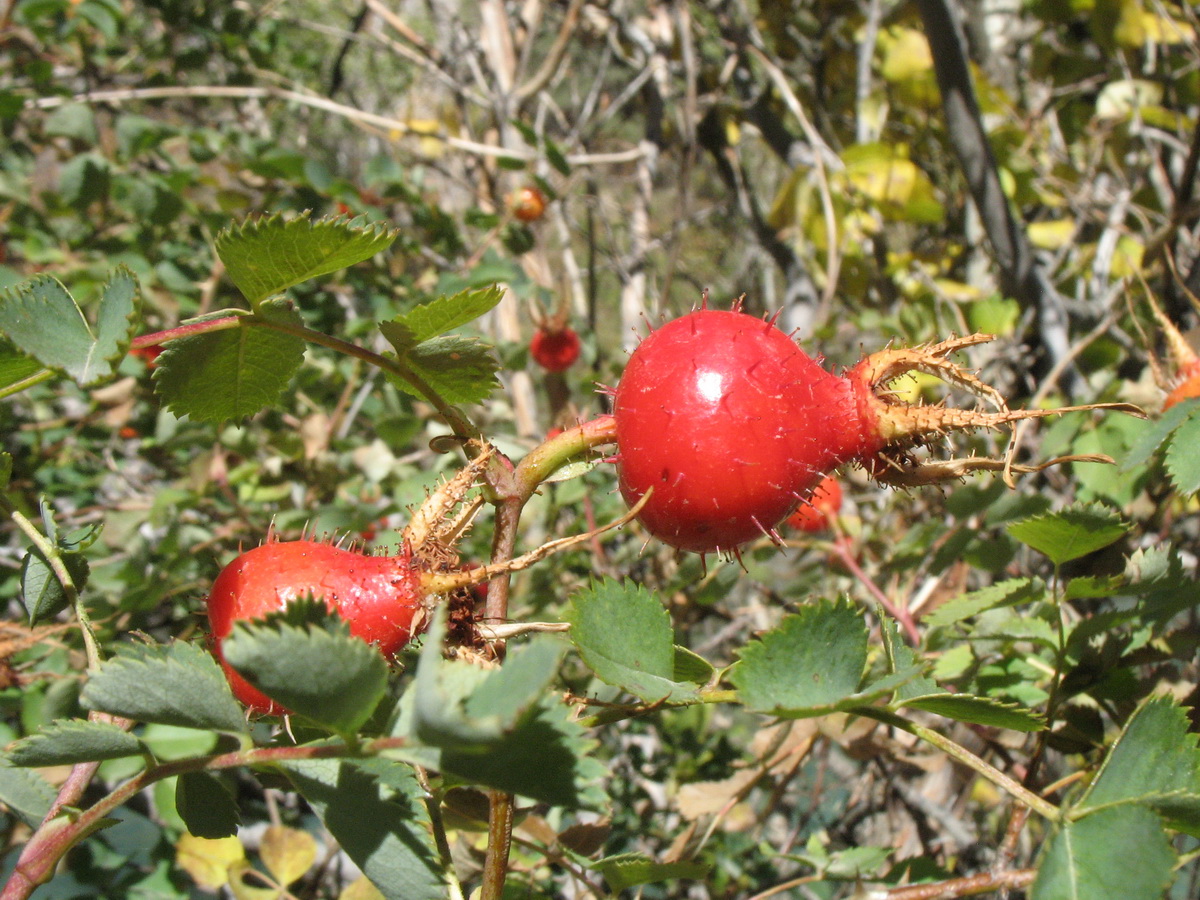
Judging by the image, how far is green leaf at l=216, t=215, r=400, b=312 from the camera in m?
0.46

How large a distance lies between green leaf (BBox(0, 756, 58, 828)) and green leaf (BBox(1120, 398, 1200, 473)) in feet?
2.35

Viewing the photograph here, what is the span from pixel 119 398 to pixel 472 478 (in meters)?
1.23

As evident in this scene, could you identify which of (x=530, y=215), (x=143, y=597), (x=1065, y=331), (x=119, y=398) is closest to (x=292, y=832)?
(x=143, y=597)

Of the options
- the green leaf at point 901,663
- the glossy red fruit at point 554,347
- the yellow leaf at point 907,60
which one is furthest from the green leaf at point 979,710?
the yellow leaf at point 907,60

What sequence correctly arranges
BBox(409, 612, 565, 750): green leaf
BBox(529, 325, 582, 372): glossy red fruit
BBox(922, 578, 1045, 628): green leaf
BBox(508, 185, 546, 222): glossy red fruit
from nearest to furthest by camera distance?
1. BBox(409, 612, 565, 750): green leaf
2. BBox(922, 578, 1045, 628): green leaf
3. BBox(529, 325, 582, 372): glossy red fruit
4. BBox(508, 185, 546, 222): glossy red fruit

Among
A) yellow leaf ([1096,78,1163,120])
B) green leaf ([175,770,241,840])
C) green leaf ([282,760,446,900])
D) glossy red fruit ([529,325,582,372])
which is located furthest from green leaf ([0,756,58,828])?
yellow leaf ([1096,78,1163,120])

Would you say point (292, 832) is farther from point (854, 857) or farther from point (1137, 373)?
point (1137, 373)

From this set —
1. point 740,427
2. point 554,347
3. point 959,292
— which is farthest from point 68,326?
point 959,292

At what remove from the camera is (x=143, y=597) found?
0.96 meters

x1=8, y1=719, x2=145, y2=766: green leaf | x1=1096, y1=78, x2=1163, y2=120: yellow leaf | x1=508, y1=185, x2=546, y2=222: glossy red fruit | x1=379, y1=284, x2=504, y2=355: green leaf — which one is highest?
x1=1096, y1=78, x2=1163, y2=120: yellow leaf

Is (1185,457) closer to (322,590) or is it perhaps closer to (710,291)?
(322,590)

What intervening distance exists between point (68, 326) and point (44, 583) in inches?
6.3

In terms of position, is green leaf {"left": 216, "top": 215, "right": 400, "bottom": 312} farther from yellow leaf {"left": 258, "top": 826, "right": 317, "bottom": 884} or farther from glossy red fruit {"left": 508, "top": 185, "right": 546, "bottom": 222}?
glossy red fruit {"left": 508, "top": 185, "right": 546, "bottom": 222}

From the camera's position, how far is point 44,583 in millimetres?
506
